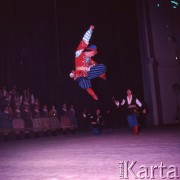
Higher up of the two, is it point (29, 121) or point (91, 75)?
point (91, 75)

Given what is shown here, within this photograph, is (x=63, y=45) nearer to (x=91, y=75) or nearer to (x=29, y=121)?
(x=91, y=75)

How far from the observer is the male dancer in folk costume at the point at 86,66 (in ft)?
44.0

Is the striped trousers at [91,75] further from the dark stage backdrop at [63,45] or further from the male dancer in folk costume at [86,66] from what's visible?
the dark stage backdrop at [63,45]

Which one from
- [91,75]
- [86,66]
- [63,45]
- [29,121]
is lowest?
[29,121]

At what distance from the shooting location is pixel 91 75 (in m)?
13.9

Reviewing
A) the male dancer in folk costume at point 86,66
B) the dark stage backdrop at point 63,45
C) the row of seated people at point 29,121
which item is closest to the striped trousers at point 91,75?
the male dancer in folk costume at point 86,66

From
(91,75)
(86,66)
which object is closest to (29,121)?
(86,66)

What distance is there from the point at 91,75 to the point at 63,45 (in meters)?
1.89

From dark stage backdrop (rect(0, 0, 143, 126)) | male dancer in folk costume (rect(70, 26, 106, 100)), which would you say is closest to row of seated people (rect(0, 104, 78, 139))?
dark stage backdrop (rect(0, 0, 143, 126))

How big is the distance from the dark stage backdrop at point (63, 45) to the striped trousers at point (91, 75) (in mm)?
279

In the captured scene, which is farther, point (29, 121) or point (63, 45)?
point (63, 45)

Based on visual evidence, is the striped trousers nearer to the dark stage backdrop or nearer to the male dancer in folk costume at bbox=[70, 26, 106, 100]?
the male dancer in folk costume at bbox=[70, 26, 106, 100]

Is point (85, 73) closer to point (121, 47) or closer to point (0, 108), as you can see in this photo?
point (121, 47)

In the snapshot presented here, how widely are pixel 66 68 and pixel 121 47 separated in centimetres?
318
